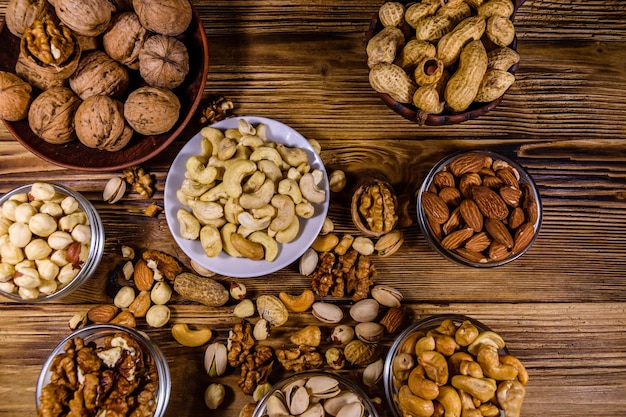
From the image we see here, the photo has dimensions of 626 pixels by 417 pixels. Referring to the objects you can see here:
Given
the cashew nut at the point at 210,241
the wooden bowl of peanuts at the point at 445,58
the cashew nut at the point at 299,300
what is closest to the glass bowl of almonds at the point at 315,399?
the cashew nut at the point at 299,300

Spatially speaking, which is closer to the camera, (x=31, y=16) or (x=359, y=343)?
(x=31, y=16)

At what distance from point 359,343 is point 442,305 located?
189 millimetres

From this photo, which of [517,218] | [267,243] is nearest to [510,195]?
[517,218]

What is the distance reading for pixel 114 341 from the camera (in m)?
0.85

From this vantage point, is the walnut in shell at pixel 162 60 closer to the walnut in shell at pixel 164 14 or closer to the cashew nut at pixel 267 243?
the walnut in shell at pixel 164 14

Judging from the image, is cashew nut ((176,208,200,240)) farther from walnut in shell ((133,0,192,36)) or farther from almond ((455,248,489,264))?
almond ((455,248,489,264))

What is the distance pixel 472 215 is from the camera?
0.85 m

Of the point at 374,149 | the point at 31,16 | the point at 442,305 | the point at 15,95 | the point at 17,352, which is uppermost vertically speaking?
the point at 31,16

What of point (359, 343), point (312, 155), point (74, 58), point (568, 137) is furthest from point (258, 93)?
point (568, 137)

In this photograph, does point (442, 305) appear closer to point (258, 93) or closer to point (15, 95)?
point (258, 93)

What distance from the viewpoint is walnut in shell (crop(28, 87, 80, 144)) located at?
845 mm

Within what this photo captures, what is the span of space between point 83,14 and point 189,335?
0.60 m

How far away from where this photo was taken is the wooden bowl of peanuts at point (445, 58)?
856 mm

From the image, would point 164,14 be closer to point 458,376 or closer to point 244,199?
point 244,199
